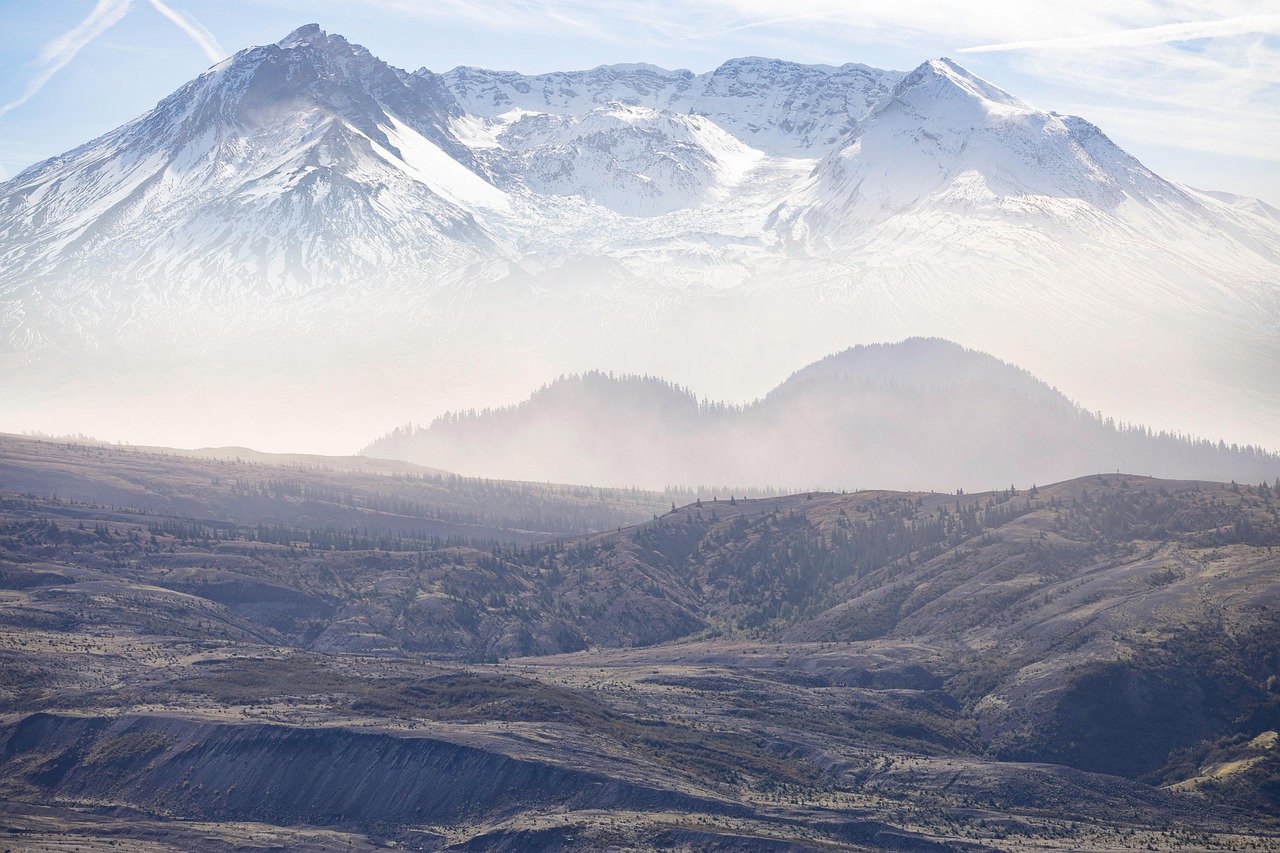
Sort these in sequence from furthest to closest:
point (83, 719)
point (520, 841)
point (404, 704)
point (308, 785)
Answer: point (404, 704) < point (83, 719) < point (308, 785) < point (520, 841)

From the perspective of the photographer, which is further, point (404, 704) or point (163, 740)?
point (404, 704)

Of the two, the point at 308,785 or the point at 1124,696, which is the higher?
the point at 1124,696

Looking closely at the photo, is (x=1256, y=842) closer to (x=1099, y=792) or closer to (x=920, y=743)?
(x=1099, y=792)

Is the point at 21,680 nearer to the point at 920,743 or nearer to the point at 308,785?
the point at 308,785

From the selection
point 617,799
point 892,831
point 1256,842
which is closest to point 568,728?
point 617,799

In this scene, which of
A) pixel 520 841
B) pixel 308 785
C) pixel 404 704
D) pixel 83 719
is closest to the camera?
pixel 520 841

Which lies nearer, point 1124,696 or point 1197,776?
point 1197,776

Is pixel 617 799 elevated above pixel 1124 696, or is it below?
below

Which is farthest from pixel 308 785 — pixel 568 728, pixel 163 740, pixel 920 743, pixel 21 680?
pixel 920 743
